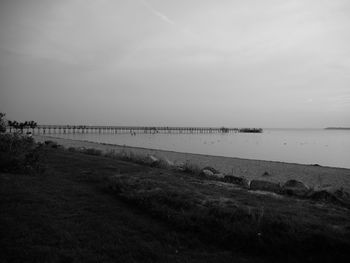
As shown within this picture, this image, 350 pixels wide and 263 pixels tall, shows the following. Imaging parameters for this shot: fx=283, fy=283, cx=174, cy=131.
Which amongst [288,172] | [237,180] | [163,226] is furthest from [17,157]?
[288,172]

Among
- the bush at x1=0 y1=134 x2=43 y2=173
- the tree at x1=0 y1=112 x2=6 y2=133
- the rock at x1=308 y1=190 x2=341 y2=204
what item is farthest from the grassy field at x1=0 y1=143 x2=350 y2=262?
the tree at x1=0 y1=112 x2=6 y2=133

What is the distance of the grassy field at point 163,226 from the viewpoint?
4.12 m

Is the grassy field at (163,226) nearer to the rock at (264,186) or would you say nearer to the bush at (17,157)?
the rock at (264,186)

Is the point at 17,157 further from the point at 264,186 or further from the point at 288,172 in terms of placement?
the point at 288,172

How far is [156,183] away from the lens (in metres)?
7.76

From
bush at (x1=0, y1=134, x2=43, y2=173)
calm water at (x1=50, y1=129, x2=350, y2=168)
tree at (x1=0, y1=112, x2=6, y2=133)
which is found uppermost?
tree at (x1=0, y1=112, x2=6, y2=133)

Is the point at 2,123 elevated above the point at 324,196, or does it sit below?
above

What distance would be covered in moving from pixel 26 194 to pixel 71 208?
143cm

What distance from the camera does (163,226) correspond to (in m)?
5.18

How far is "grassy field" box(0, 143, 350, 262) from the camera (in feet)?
13.5

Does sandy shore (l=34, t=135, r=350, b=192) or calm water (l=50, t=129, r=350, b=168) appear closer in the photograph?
sandy shore (l=34, t=135, r=350, b=192)

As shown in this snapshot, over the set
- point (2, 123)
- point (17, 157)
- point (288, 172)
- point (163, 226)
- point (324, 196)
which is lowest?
point (288, 172)

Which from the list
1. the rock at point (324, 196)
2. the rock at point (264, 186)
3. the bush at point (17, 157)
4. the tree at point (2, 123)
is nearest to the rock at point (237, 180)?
the rock at point (264, 186)

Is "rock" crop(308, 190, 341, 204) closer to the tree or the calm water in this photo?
the tree
